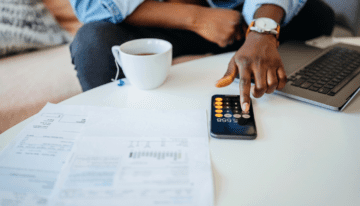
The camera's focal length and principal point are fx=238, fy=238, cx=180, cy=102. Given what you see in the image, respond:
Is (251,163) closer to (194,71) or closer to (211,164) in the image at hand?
(211,164)

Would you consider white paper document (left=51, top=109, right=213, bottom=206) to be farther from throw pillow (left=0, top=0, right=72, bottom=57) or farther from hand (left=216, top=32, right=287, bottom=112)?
throw pillow (left=0, top=0, right=72, bottom=57)

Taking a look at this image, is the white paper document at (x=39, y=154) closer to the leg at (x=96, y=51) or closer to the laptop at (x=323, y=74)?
the leg at (x=96, y=51)

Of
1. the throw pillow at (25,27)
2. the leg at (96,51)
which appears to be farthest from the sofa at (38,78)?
the leg at (96,51)

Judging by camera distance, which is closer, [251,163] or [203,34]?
[251,163]

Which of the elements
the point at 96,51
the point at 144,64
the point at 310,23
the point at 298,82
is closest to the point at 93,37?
the point at 96,51

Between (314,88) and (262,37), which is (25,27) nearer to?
(262,37)

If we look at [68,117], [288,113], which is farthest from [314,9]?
[68,117]

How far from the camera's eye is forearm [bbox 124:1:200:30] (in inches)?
30.6

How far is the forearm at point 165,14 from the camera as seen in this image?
2.55ft

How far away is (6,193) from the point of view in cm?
29

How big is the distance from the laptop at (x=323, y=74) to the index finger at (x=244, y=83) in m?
0.07

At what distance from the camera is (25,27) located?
953 millimetres

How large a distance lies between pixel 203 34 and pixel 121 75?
1.03ft

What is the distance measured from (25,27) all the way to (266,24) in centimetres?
91
